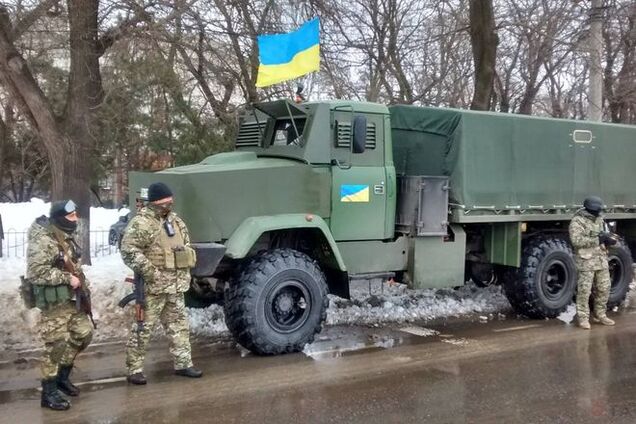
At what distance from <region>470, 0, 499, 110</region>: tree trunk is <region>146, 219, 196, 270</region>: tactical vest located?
34.9 feet

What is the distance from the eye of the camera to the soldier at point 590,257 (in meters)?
8.84

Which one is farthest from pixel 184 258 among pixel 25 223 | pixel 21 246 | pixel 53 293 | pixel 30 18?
pixel 25 223

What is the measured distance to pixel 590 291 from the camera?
8.91 m

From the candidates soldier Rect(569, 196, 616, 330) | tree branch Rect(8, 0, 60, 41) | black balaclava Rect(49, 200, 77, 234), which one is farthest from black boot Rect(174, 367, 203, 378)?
tree branch Rect(8, 0, 60, 41)

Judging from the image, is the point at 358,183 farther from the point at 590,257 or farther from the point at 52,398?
the point at 52,398

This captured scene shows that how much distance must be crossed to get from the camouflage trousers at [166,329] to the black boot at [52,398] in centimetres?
76

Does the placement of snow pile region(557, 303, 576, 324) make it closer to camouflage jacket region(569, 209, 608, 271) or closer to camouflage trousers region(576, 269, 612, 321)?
camouflage trousers region(576, 269, 612, 321)

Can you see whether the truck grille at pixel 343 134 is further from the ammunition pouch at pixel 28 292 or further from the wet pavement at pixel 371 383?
the ammunition pouch at pixel 28 292

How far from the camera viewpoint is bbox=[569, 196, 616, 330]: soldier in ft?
29.0

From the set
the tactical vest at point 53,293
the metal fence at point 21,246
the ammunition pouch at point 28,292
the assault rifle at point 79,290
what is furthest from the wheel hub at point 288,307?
the metal fence at point 21,246

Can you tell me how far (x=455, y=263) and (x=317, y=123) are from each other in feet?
8.55

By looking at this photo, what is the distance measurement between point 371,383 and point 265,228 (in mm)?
1859

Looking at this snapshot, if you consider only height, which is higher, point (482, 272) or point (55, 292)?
point (55, 292)

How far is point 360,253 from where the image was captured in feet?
26.3
